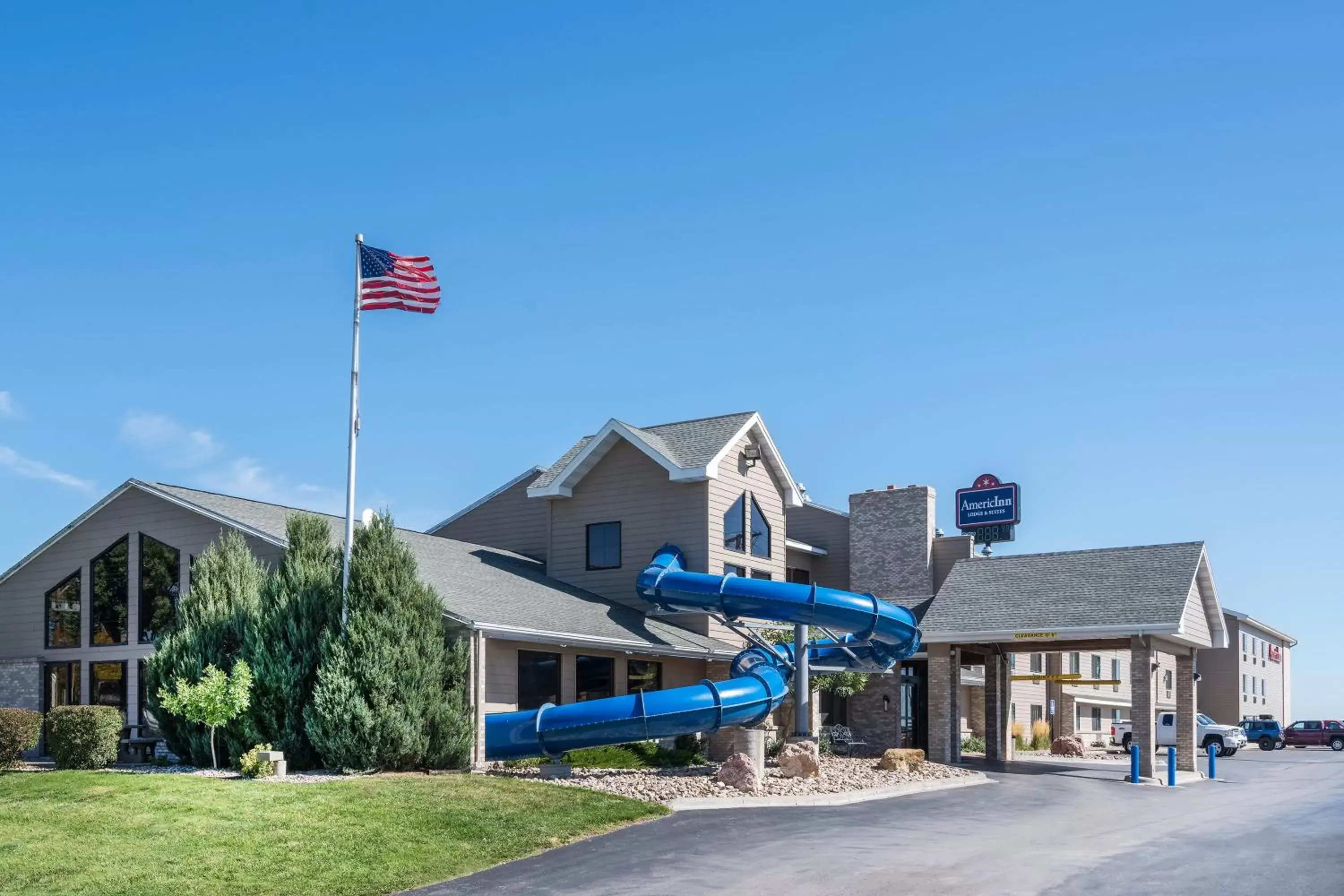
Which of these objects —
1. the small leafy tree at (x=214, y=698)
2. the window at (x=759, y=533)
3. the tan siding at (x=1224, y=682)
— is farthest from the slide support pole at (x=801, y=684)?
the tan siding at (x=1224, y=682)

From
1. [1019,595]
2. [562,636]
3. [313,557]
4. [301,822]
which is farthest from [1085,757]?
[301,822]

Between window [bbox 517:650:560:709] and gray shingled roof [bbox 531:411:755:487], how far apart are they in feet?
25.1

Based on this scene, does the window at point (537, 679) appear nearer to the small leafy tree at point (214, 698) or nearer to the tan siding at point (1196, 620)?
the small leafy tree at point (214, 698)

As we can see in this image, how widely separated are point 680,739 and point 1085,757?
2254 cm

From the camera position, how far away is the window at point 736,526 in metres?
37.4

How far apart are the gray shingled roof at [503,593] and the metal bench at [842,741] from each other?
642 centimetres

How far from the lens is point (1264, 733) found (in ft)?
215

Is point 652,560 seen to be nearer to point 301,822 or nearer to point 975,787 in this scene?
point 975,787

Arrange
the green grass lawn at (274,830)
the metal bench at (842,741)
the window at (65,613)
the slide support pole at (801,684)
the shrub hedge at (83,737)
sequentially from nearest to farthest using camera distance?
the green grass lawn at (274,830)
the shrub hedge at (83,737)
the window at (65,613)
the slide support pole at (801,684)
the metal bench at (842,741)

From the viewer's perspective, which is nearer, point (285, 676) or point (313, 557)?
point (285, 676)

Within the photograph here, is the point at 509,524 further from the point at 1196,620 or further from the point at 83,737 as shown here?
the point at 1196,620

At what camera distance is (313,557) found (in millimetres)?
27766

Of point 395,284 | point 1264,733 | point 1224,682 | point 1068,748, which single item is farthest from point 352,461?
point 1224,682

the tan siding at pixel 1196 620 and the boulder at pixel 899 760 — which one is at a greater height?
the tan siding at pixel 1196 620
